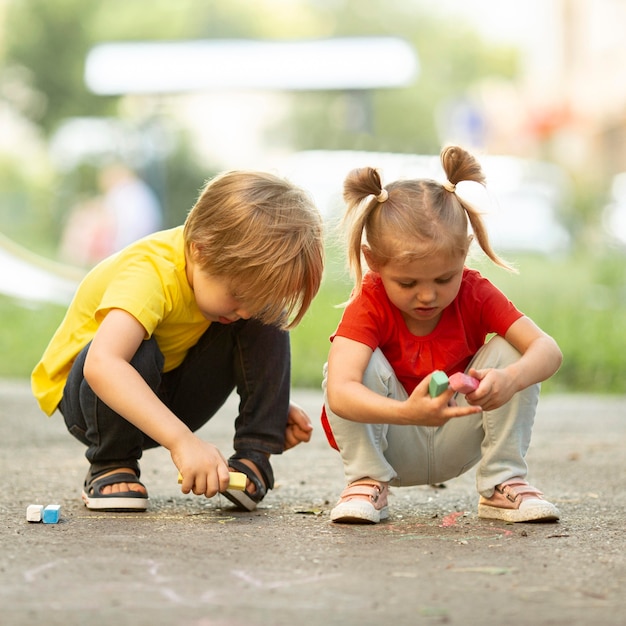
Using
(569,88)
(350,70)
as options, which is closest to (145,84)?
(350,70)

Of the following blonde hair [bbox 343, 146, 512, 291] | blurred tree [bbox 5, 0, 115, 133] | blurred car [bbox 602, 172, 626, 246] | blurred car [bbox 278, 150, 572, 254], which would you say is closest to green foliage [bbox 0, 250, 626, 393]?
blurred car [bbox 602, 172, 626, 246]

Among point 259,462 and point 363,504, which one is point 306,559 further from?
point 259,462

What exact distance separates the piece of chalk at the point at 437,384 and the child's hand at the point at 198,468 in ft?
1.72

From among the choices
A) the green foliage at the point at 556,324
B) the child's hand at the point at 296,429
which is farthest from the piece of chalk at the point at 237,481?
the green foliage at the point at 556,324

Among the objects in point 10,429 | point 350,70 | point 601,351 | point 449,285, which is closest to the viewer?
point 449,285

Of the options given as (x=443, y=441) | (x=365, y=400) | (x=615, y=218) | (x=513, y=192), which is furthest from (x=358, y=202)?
(x=513, y=192)

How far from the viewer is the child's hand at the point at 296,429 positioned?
289 cm

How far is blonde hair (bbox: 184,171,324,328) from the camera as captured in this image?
2605 mm

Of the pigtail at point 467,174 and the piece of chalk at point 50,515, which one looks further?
the pigtail at point 467,174

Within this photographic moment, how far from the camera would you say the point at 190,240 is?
8.91 ft

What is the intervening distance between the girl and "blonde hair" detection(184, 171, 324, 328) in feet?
0.38

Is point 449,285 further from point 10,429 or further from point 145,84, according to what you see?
point 145,84

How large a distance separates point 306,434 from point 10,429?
1882 mm

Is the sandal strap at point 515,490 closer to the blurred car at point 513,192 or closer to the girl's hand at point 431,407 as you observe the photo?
the girl's hand at point 431,407
